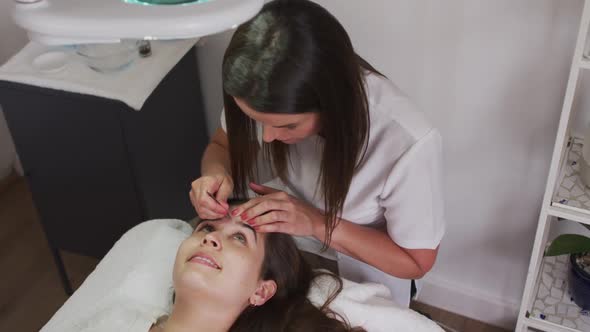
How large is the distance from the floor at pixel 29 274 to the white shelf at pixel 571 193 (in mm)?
748

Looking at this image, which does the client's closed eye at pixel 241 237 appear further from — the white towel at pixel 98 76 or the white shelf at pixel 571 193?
the white shelf at pixel 571 193

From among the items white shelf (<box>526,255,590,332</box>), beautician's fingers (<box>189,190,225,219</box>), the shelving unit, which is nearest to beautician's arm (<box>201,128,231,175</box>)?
beautician's fingers (<box>189,190,225,219</box>)

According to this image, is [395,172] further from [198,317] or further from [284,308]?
[198,317]

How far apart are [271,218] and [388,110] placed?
1.04 ft

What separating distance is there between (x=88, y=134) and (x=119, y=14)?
124 cm

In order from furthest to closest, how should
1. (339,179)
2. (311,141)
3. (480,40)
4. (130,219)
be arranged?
1. (130,219)
2. (480,40)
3. (311,141)
4. (339,179)

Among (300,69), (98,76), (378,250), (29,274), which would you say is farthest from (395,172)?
(29,274)

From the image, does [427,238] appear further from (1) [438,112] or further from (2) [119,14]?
(2) [119,14]

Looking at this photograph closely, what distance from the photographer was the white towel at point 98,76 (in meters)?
1.71

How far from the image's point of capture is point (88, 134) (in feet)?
5.91

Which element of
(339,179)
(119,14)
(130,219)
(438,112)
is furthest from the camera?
(130,219)

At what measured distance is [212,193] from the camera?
140cm

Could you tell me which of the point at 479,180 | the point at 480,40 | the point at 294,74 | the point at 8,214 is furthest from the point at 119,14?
Answer: the point at 8,214

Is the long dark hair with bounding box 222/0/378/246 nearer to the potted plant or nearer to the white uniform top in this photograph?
the white uniform top
